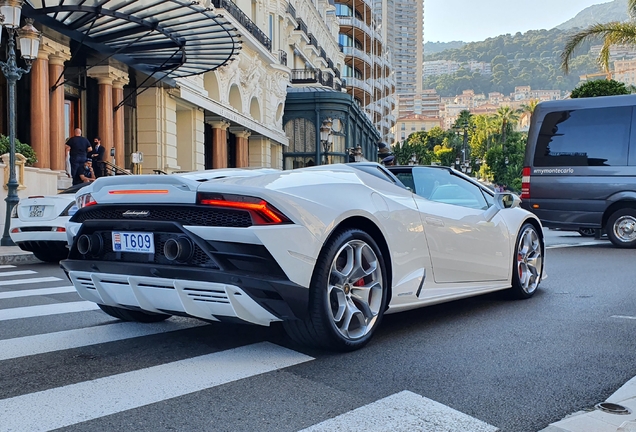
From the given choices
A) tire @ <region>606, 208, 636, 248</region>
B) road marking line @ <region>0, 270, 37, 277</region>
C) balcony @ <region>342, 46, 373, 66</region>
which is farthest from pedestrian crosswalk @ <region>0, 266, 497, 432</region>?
balcony @ <region>342, 46, 373, 66</region>

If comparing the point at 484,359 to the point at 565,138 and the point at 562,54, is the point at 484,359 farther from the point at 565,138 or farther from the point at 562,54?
the point at 562,54

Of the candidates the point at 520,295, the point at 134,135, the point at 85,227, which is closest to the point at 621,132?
the point at 520,295

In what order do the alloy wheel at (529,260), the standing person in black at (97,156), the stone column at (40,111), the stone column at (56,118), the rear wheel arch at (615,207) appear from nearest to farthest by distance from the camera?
the alloy wheel at (529,260)
the rear wheel arch at (615,207)
the stone column at (40,111)
the stone column at (56,118)
the standing person in black at (97,156)

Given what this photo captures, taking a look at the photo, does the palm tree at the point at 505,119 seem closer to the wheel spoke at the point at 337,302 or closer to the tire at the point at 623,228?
the tire at the point at 623,228

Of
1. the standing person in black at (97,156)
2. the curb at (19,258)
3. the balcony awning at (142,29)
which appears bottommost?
the curb at (19,258)

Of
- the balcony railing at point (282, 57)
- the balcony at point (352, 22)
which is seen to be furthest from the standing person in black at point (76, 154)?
the balcony at point (352, 22)

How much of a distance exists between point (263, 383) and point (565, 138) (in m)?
10.6

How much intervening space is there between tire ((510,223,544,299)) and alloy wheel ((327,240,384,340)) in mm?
2262

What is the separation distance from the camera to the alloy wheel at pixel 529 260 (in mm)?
6090

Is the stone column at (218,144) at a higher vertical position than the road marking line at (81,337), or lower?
higher

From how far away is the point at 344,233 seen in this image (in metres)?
3.92

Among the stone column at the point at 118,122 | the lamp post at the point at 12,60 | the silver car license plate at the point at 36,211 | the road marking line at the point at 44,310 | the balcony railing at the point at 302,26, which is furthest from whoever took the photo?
the balcony railing at the point at 302,26

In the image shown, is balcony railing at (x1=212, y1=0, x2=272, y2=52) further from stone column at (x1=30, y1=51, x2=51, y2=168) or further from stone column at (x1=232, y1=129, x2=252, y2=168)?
stone column at (x1=30, y1=51, x2=51, y2=168)

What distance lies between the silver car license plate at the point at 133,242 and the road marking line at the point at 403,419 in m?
1.59
